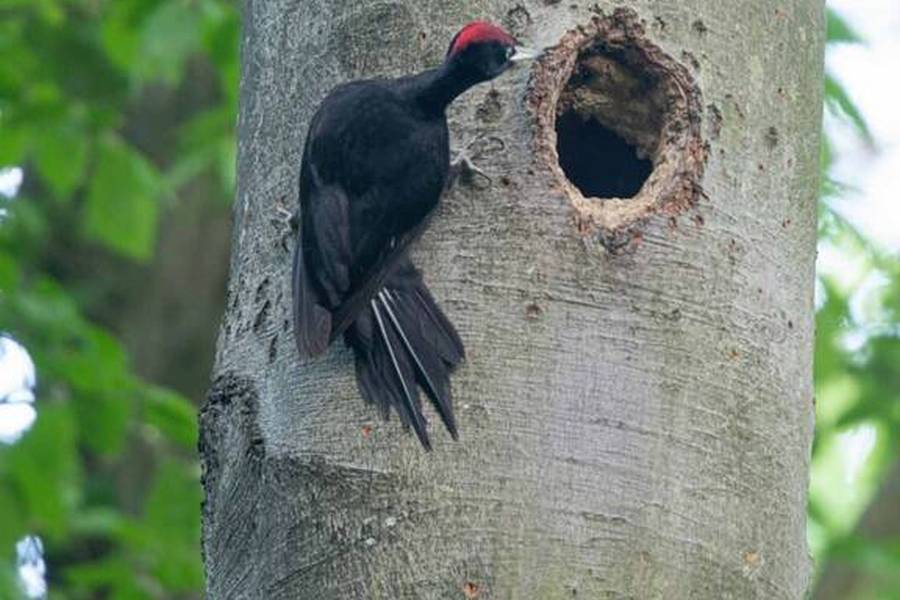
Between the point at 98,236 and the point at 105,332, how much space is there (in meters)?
0.36

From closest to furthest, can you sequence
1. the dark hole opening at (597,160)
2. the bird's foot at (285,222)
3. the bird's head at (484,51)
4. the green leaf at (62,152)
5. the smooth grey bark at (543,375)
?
1. the smooth grey bark at (543,375)
2. the bird's head at (484,51)
3. the bird's foot at (285,222)
4. the dark hole opening at (597,160)
5. the green leaf at (62,152)

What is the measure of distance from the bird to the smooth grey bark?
3cm

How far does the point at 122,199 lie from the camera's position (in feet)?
19.9

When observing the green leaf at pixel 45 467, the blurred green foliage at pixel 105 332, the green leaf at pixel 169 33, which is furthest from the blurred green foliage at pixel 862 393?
the green leaf at pixel 45 467

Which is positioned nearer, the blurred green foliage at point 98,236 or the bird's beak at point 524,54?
the bird's beak at point 524,54

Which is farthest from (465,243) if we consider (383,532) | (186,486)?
(186,486)

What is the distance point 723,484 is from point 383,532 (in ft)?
1.62

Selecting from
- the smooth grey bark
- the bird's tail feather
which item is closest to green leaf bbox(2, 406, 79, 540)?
the smooth grey bark

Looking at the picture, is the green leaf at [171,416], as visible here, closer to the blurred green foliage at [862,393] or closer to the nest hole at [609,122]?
the blurred green foliage at [862,393]

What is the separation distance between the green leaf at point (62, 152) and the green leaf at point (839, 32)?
247 centimetres

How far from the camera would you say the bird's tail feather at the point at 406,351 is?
8.47 ft

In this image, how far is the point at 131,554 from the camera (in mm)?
6352

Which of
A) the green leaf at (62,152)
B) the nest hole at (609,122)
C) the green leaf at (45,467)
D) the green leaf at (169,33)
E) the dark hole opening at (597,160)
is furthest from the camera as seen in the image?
the green leaf at (62,152)

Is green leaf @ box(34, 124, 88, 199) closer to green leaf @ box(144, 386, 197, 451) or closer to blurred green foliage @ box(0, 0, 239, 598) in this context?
blurred green foliage @ box(0, 0, 239, 598)
